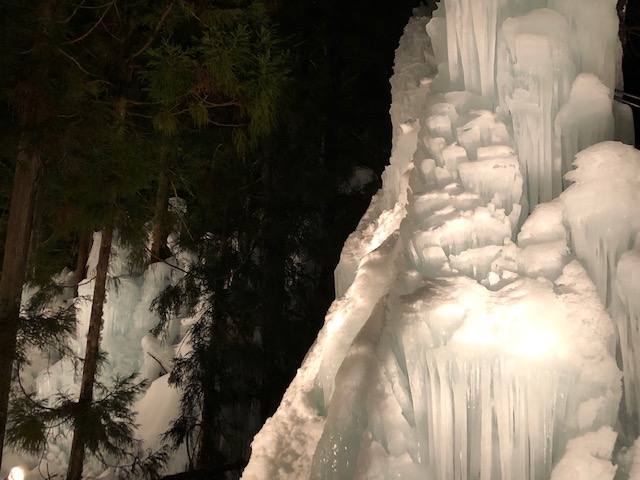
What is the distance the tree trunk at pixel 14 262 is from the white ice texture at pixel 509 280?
3117 mm

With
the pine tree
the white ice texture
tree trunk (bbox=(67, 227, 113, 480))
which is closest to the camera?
the white ice texture

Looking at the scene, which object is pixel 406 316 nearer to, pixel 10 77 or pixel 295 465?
pixel 295 465

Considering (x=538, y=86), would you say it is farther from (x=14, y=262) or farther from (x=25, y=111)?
(x=14, y=262)

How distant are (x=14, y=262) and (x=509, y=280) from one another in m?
4.63

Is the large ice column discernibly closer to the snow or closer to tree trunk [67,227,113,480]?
the snow

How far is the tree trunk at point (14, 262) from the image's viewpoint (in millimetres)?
5887

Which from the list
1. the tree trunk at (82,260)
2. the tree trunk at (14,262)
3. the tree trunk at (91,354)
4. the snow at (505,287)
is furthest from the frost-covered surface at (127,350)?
the snow at (505,287)

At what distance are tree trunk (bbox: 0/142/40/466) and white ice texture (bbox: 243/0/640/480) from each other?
3117 millimetres

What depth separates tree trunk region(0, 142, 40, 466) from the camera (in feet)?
19.3

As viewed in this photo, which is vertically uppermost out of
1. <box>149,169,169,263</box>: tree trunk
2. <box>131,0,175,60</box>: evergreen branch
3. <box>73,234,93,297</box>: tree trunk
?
<box>131,0,175,60</box>: evergreen branch

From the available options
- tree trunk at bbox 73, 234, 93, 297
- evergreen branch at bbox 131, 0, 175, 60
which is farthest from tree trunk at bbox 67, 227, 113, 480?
tree trunk at bbox 73, 234, 93, 297

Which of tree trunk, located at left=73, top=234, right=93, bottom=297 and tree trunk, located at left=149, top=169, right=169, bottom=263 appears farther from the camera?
tree trunk, located at left=73, top=234, right=93, bottom=297

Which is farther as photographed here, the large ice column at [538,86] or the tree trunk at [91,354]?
the tree trunk at [91,354]

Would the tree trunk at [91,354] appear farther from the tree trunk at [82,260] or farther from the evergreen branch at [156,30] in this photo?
the tree trunk at [82,260]
